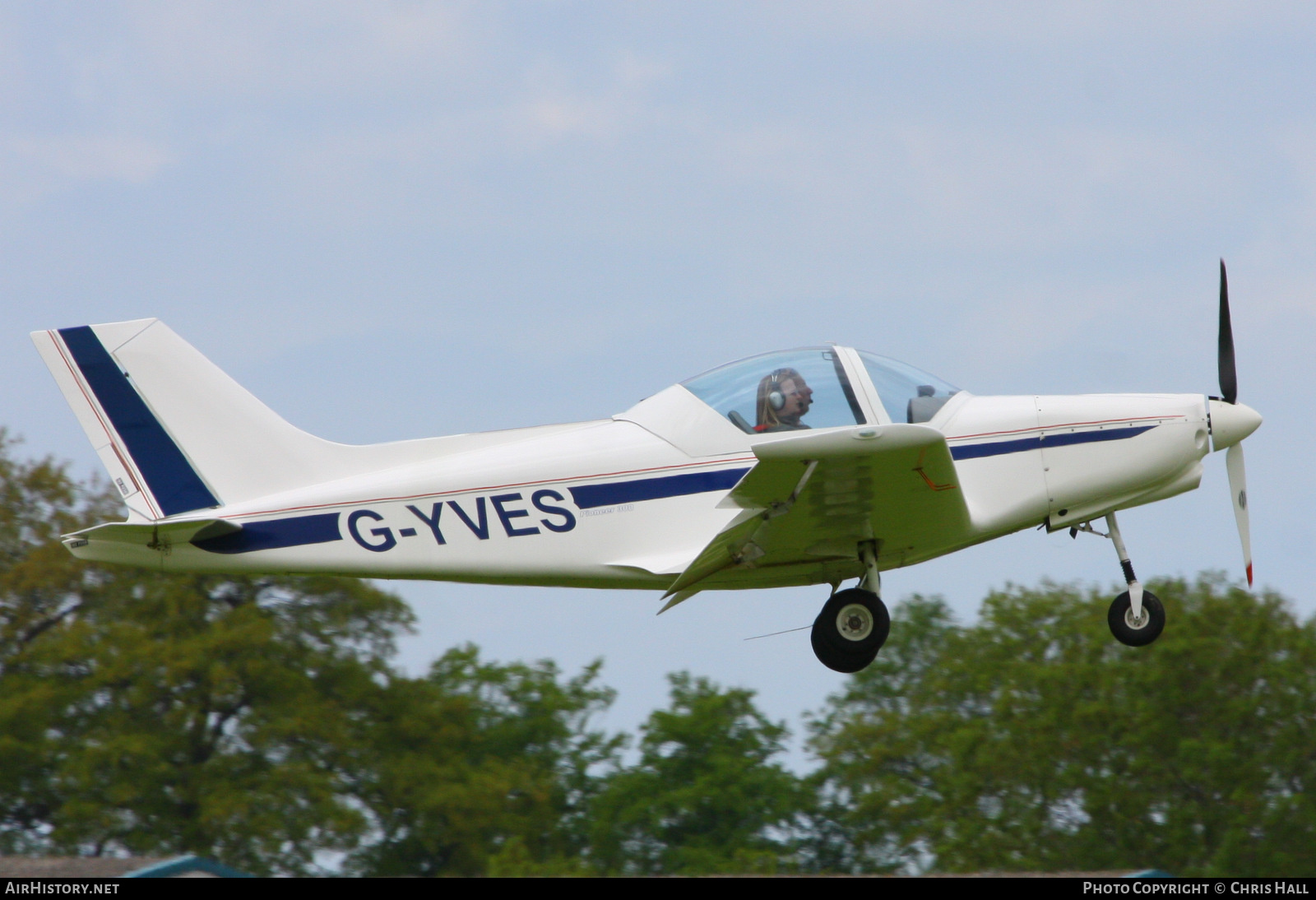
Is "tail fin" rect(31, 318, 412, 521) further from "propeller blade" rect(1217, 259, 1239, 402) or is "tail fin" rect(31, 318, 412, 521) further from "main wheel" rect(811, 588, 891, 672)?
"propeller blade" rect(1217, 259, 1239, 402)

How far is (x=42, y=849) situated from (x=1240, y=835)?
1982 cm

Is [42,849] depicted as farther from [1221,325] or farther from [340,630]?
[1221,325]

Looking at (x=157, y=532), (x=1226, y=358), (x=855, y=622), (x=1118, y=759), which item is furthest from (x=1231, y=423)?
(x=1118, y=759)

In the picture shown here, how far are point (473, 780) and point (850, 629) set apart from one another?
57.6 feet

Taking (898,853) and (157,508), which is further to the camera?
(898,853)

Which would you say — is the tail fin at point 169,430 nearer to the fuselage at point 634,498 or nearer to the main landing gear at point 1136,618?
the fuselage at point 634,498

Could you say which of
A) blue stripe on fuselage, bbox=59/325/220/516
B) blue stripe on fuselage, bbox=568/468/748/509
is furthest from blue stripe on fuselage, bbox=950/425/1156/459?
blue stripe on fuselage, bbox=59/325/220/516

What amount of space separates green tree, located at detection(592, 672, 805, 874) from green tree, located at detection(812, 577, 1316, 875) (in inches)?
57.8

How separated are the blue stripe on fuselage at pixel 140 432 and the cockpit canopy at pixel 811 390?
347cm

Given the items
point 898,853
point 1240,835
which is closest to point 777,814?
point 898,853

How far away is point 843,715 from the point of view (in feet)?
A: 104

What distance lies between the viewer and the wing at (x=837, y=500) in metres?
8.02

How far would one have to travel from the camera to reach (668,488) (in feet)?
31.2

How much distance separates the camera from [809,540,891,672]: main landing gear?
30.7 feet
